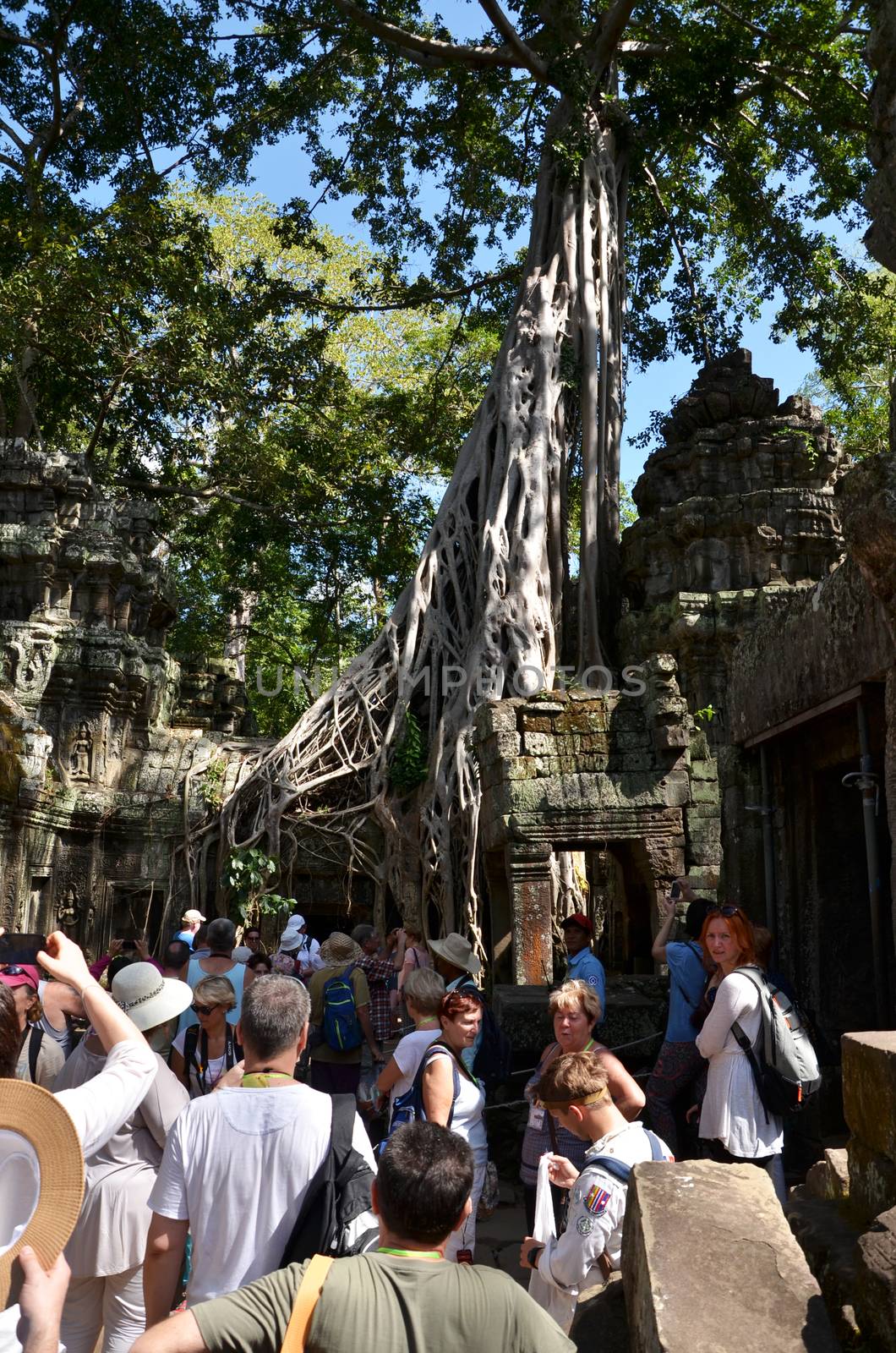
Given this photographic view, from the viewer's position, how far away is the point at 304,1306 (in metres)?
1.75

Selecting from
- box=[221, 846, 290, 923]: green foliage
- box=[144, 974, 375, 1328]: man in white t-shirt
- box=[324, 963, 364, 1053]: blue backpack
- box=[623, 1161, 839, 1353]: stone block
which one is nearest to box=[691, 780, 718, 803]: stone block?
box=[324, 963, 364, 1053]: blue backpack

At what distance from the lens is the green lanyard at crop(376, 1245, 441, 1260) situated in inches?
72.2

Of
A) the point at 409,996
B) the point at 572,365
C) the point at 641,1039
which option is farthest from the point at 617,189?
the point at 409,996

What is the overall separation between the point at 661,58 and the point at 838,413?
6.61 meters

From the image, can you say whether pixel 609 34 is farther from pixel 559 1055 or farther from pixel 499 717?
pixel 559 1055

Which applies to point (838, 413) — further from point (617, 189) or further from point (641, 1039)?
point (641, 1039)

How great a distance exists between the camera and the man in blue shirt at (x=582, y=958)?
16.7ft

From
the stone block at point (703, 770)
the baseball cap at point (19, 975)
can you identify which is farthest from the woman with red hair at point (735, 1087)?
the stone block at point (703, 770)

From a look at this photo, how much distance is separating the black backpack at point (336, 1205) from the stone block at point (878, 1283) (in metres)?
0.95

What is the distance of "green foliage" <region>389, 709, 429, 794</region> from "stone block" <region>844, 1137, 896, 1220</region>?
32.8 feet

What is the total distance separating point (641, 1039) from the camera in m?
5.55

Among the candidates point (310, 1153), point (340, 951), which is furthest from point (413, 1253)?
point (340, 951)

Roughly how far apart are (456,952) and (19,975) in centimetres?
214

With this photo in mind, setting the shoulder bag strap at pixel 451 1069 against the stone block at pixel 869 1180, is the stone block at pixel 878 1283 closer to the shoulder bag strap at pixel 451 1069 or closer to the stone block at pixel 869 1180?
the stone block at pixel 869 1180
